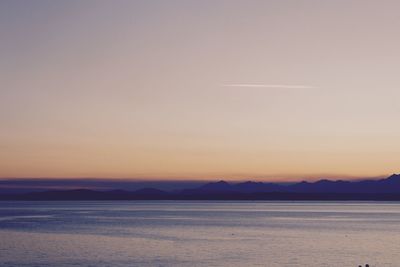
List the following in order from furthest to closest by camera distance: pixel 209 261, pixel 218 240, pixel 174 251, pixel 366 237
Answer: pixel 366 237, pixel 218 240, pixel 174 251, pixel 209 261

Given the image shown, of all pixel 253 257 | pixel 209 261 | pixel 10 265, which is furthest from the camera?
pixel 253 257

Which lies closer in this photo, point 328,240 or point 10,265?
point 10,265

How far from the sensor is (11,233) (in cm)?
9281

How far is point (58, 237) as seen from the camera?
85.8 metres

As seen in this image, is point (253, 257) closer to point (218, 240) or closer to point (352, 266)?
point (352, 266)

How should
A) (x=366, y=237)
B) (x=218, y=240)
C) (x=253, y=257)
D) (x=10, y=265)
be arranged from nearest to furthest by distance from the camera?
(x=10, y=265) < (x=253, y=257) < (x=218, y=240) < (x=366, y=237)

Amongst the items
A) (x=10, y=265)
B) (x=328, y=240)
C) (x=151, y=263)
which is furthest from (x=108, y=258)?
(x=328, y=240)

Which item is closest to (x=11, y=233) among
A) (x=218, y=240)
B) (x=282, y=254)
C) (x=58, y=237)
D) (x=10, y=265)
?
(x=58, y=237)

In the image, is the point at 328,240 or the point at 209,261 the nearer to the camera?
the point at 209,261

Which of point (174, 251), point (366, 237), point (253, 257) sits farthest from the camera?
point (366, 237)

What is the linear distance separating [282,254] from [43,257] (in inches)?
951

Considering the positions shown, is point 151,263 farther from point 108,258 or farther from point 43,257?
point 43,257

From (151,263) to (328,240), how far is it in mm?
34308

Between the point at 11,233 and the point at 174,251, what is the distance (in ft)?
117
